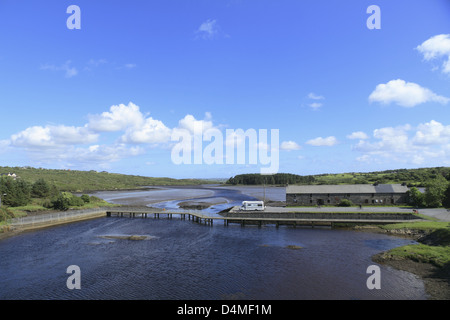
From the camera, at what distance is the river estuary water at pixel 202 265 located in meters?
27.1

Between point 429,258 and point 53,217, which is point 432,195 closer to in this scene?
point 429,258

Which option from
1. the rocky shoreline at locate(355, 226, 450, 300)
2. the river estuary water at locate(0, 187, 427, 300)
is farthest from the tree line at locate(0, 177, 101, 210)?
the rocky shoreline at locate(355, 226, 450, 300)

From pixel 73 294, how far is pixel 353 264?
3371 cm

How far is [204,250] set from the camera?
42750 millimetres

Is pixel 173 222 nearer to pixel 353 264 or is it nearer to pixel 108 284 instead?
pixel 108 284

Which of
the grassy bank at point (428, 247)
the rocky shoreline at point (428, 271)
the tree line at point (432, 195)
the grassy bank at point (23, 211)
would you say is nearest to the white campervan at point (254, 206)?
the grassy bank at point (428, 247)

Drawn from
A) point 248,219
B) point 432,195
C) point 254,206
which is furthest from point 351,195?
point 248,219

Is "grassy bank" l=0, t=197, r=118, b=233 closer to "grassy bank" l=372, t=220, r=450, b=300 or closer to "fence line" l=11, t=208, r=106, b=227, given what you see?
"fence line" l=11, t=208, r=106, b=227

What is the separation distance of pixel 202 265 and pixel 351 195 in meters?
53.0

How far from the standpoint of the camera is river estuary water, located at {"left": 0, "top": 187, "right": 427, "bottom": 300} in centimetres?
2711

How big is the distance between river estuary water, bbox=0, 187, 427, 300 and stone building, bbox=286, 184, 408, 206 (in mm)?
18116

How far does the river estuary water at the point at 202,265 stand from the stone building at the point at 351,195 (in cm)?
1812

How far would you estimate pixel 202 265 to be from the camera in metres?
35.4
